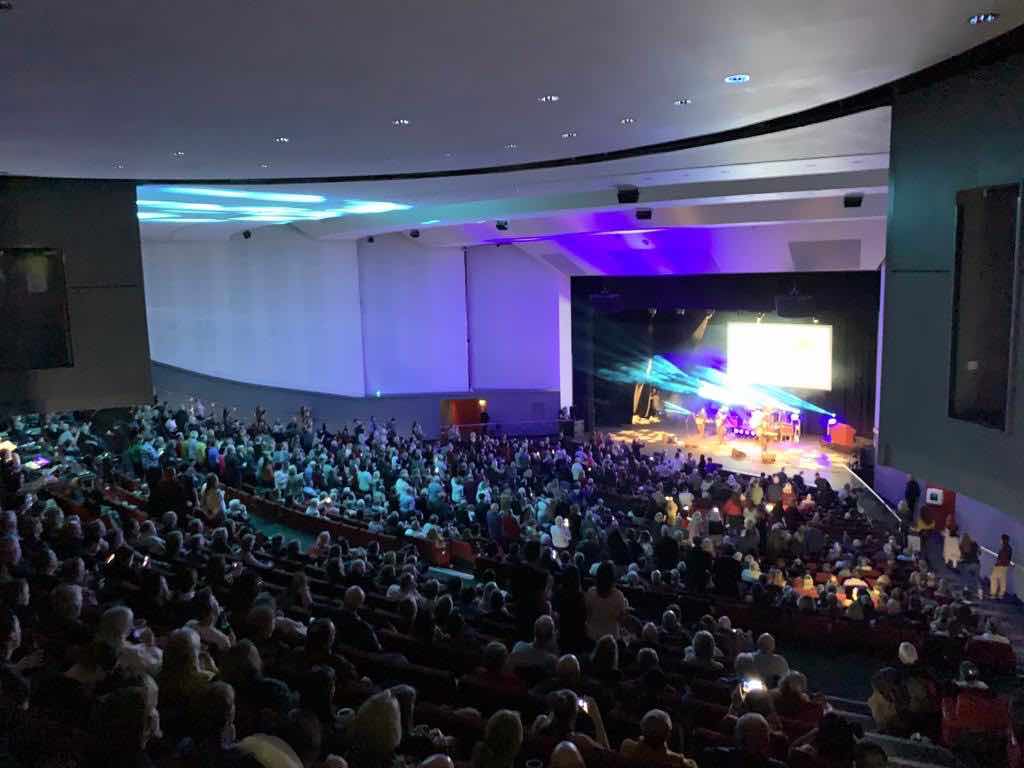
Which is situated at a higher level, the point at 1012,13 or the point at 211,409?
the point at 1012,13

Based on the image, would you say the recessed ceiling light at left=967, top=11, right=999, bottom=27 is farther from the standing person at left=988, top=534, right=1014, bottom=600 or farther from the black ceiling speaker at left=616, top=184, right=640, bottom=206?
the standing person at left=988, top=534, right=1014, bottom=600

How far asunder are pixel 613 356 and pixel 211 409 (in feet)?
38.2

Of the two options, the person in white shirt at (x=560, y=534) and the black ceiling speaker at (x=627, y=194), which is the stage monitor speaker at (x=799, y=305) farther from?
the person in white shirt at (x=560, y=534)

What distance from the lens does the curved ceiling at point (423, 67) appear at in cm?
349

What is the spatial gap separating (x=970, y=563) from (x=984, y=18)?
35.8 ft

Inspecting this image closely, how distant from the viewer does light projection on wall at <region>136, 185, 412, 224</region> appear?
10.7m

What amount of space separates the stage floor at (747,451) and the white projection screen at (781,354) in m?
1.79

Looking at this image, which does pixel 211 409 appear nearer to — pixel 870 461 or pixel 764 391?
pixel 764 391

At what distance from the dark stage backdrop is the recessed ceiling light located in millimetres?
15961

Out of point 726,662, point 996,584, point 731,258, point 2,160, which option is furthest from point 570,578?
point 731,258

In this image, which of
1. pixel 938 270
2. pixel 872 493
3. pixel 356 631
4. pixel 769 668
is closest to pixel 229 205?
pixel 356 631

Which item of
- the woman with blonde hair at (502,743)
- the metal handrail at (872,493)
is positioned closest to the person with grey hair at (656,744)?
the woman with blonde hair at (502,743)

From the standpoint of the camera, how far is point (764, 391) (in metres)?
23.8

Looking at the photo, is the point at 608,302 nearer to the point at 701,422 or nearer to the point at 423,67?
the point at 701,422
